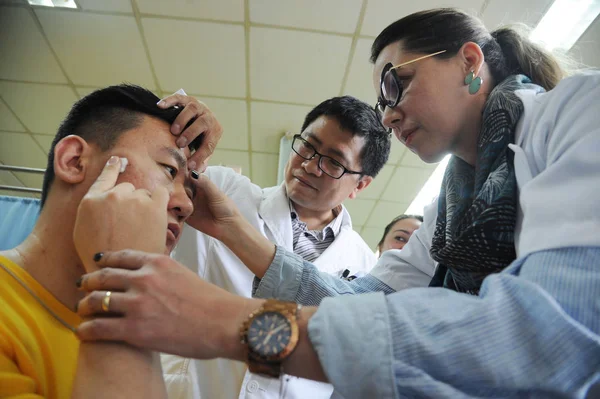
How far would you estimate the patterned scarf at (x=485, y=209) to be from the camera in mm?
928

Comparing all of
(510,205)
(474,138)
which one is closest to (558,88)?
(510,205)

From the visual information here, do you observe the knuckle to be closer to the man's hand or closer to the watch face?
the man's hand

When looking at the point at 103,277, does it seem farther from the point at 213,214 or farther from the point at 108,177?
the point at 213,214

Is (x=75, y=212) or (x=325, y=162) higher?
(x=325, y=162)

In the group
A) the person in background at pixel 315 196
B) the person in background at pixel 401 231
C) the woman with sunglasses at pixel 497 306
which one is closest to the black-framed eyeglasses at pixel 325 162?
the person in background at pixel 315 196

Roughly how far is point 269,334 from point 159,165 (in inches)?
29.0

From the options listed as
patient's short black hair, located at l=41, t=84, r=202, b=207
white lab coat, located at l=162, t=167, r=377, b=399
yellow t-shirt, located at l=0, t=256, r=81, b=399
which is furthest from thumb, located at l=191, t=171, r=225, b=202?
yellow t-shirt, located at l=0, t=256, r=81, b=399

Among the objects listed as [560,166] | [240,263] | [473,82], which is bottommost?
[240,263]

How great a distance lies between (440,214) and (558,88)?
0.53 meters

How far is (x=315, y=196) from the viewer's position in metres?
2.09

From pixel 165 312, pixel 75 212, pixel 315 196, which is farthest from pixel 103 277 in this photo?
pixel 315 196

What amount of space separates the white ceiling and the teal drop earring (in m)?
1.75

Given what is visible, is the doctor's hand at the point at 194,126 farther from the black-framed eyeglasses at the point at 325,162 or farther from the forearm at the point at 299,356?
the forearm at the point at 299,356

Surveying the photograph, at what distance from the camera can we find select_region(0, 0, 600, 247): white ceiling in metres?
2.92
